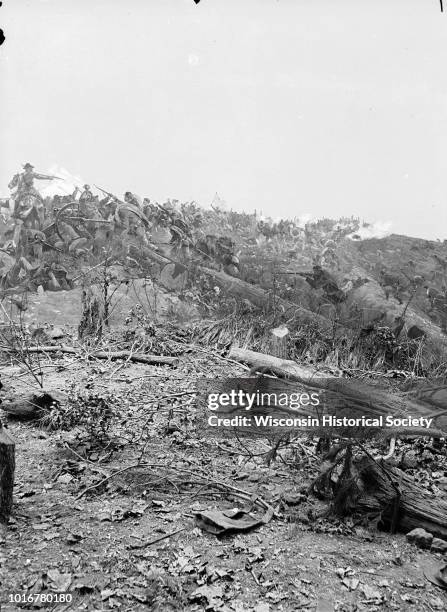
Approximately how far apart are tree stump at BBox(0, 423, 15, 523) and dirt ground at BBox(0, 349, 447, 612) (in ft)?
0.21

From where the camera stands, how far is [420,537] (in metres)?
1.72

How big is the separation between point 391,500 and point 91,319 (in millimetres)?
2661

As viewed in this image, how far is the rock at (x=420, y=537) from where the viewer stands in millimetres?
1709

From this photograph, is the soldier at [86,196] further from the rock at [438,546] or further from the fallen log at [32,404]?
the rock at [438,546]

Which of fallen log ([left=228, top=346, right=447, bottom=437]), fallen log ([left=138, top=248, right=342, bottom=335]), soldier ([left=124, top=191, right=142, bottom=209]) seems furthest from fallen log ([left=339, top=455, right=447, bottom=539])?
soldier ([left=124, top=191, right=142, bottom=209])

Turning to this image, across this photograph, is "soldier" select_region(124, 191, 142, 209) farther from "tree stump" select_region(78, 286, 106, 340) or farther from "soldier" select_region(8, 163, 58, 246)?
"tree stump" select_region(78, 286, 106, 340)

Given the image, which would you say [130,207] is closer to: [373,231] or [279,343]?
[279,343]

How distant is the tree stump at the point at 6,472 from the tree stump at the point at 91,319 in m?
2.16

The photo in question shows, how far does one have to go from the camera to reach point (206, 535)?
1740mm

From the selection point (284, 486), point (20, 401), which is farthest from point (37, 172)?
point (284, 486)

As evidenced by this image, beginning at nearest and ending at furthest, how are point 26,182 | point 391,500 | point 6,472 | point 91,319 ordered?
point 6,472, point 391,500, point 91,319, point 26,182

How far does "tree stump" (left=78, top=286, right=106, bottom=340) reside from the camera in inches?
Answer: 151

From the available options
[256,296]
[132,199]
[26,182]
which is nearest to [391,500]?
[256,296]

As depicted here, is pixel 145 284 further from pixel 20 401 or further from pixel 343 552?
pixel 343 552
